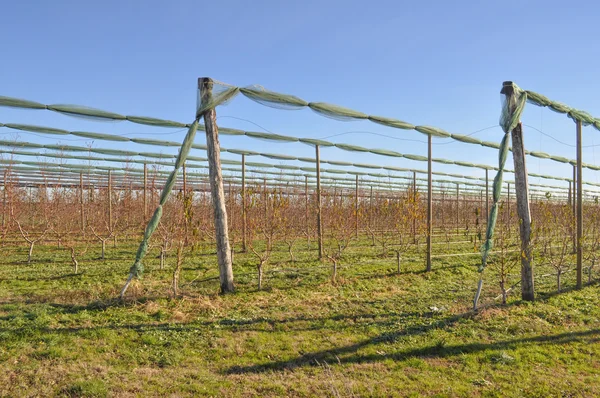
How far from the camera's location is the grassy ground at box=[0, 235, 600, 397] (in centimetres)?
413

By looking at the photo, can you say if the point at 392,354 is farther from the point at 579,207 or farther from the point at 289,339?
the point at 579,207

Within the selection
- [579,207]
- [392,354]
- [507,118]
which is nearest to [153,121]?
[392,354]

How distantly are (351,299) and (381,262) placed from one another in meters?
3.76

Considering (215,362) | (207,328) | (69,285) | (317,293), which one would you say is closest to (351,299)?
(317,293)

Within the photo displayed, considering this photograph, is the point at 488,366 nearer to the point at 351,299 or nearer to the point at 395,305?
the point at 395,305

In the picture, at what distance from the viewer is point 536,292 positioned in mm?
8148

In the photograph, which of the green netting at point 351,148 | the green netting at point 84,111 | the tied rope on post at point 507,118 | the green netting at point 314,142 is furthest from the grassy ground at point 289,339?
the green netting at point 351,148

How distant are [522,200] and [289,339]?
4619mm

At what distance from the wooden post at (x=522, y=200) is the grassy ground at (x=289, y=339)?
474mm

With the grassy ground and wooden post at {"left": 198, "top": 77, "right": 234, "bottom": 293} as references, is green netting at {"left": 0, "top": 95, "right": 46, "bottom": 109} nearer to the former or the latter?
wooden post at {"left": 198, "top": 77, "right": 234, "bottom": 293}

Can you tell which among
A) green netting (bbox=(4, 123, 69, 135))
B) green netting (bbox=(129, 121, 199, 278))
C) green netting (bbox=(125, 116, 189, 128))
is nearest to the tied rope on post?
green netting (bbox=(129, 121, 199, 278))

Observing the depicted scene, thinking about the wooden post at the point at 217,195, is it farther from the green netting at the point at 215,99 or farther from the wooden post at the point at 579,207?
the wooden post at the point at 579,207

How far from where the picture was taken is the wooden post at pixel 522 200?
703 cm

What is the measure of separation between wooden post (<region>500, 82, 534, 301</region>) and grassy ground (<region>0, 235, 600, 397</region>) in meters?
0.47
